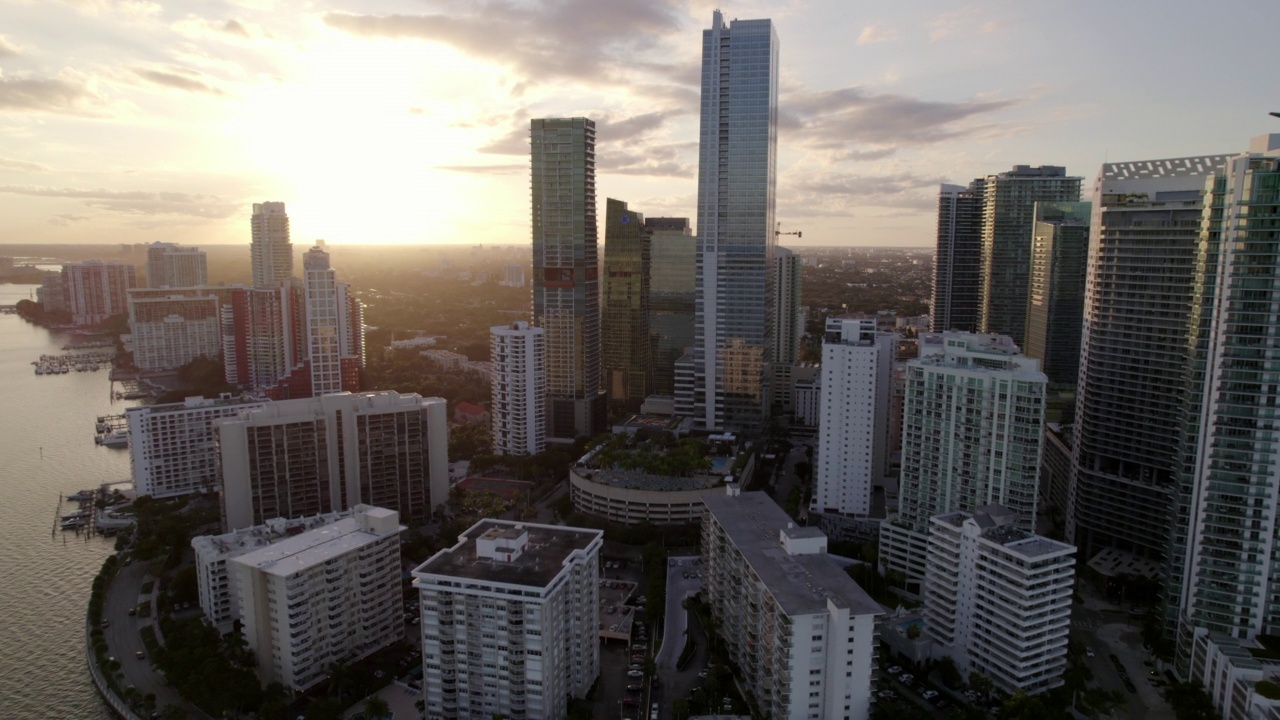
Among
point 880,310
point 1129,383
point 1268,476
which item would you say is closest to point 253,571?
point 1268,476

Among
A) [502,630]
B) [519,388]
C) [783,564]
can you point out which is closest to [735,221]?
[519,388]

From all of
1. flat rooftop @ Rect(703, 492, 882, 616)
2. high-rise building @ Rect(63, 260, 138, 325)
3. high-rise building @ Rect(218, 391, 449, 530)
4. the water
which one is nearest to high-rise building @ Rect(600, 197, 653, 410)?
high-rise building @ Rect(218, 391, 449, 530)

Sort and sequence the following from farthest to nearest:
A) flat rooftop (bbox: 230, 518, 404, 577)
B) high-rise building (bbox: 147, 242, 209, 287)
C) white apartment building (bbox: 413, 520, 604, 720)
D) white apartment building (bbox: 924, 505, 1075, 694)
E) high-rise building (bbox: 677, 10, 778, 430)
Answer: high-rise building (bbox: 147, 242, 209, 287) < high-rise building (bbox: 677, 10, 778, 430) < flat rooftop (bbox: 230, 518, 404, 577) < white apartment building (bbox: 924, 505, 1075, 694) < white apartment building (bbox: 413, 520, 604, 720)

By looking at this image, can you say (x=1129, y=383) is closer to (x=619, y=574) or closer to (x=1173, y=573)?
(x=1173, y=573)

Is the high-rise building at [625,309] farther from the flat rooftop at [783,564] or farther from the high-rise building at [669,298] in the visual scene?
the flat rooftop at [783,564]

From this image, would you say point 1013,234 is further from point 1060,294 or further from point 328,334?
point 328,334

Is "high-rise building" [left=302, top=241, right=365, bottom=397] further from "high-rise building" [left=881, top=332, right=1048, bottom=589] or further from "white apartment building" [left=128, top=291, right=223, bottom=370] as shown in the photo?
"white apartment building" [left=128, top=291, right=223, bottom=370]
